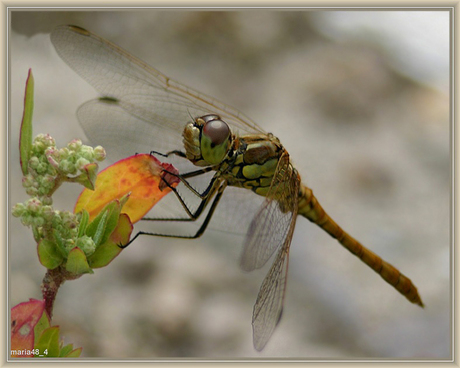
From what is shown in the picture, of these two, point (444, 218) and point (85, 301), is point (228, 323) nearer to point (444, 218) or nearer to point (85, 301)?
point (85, 301)

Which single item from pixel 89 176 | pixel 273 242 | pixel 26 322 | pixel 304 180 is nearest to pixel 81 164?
pixel 89 176

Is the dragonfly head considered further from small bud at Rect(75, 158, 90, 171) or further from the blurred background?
the blurred background

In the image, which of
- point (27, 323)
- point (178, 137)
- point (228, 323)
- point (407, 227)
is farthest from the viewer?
point (407, 227)

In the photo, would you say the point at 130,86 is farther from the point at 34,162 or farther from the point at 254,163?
the point at 34,162

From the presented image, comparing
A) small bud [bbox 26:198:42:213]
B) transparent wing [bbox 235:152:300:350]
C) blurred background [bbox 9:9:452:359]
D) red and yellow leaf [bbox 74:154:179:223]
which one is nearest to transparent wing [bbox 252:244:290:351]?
transparent wing [bbox 235:152:300:350]

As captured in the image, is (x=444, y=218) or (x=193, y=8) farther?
(x=444, y=218)

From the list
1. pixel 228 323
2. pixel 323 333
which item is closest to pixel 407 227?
pixel 323 333
